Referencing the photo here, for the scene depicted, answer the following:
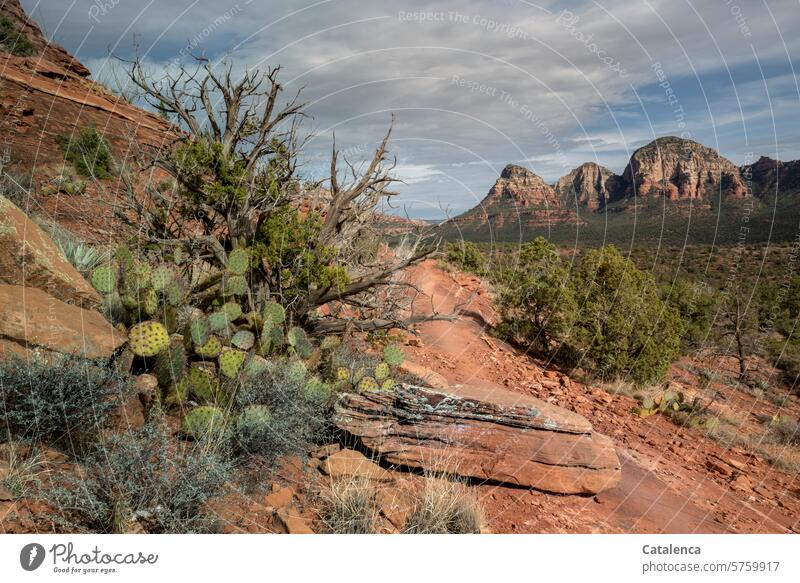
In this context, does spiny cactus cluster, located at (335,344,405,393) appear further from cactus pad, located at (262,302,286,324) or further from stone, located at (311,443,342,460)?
cactus pad, located at (262,302,286,324)

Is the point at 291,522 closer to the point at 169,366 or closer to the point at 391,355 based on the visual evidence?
the point at 169,366

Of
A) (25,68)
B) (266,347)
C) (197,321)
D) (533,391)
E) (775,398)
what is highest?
(25,68)

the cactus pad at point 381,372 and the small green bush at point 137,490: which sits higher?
the cactus pad at point 381,372

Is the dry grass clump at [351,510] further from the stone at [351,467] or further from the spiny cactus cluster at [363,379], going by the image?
the spiny cactus cluster at [363,379]

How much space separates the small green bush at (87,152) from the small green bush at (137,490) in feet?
48.0

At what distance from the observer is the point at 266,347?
21.5 feet

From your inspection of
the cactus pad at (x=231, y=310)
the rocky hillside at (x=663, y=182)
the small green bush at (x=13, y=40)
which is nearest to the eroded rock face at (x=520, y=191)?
the cactus pad at (x=231, y=310)

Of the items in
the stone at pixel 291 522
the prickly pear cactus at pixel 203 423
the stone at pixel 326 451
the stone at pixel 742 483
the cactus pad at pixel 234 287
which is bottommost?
the stone at pixel 742 483

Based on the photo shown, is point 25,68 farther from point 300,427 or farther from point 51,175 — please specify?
point 300,427

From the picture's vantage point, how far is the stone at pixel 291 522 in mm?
4074

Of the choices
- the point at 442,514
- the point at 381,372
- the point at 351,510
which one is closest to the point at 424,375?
the point at 381,372

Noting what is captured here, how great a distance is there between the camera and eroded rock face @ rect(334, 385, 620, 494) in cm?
548
